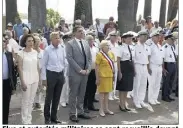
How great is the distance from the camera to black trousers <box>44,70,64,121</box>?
5.11m

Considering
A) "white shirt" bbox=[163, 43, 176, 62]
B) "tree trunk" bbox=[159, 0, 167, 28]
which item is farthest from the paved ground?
"tree trunk" bbox=[159, 0, 167, 28]

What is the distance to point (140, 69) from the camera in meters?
6.35

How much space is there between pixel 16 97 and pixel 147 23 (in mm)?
2996

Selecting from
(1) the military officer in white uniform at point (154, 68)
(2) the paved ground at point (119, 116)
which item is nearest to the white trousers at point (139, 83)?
(1) the military officer in white uniform at point (154, 68)

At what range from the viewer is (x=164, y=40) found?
22.8 ft

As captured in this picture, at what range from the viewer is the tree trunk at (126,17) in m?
6.28

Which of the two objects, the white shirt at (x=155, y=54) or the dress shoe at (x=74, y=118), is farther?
the white shirt at (x=155, y=54)

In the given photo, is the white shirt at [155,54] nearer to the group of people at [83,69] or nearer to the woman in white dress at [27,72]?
the group of people at [83,69]

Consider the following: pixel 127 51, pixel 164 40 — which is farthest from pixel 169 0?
pixel 164 40

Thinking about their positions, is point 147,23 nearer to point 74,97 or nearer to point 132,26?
point 132,26

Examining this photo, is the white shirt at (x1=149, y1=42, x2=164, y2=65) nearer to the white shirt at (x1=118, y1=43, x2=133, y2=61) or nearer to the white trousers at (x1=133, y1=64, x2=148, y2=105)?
the white trousers at (x1=133, y1=64, x2=148, y2=105)

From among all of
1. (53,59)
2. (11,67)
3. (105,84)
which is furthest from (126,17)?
(11,67)

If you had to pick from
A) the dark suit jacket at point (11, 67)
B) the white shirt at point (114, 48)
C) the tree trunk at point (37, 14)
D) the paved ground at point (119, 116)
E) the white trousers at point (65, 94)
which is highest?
the tree trunk at point (37, 14)

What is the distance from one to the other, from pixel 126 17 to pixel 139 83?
1.08 metres
